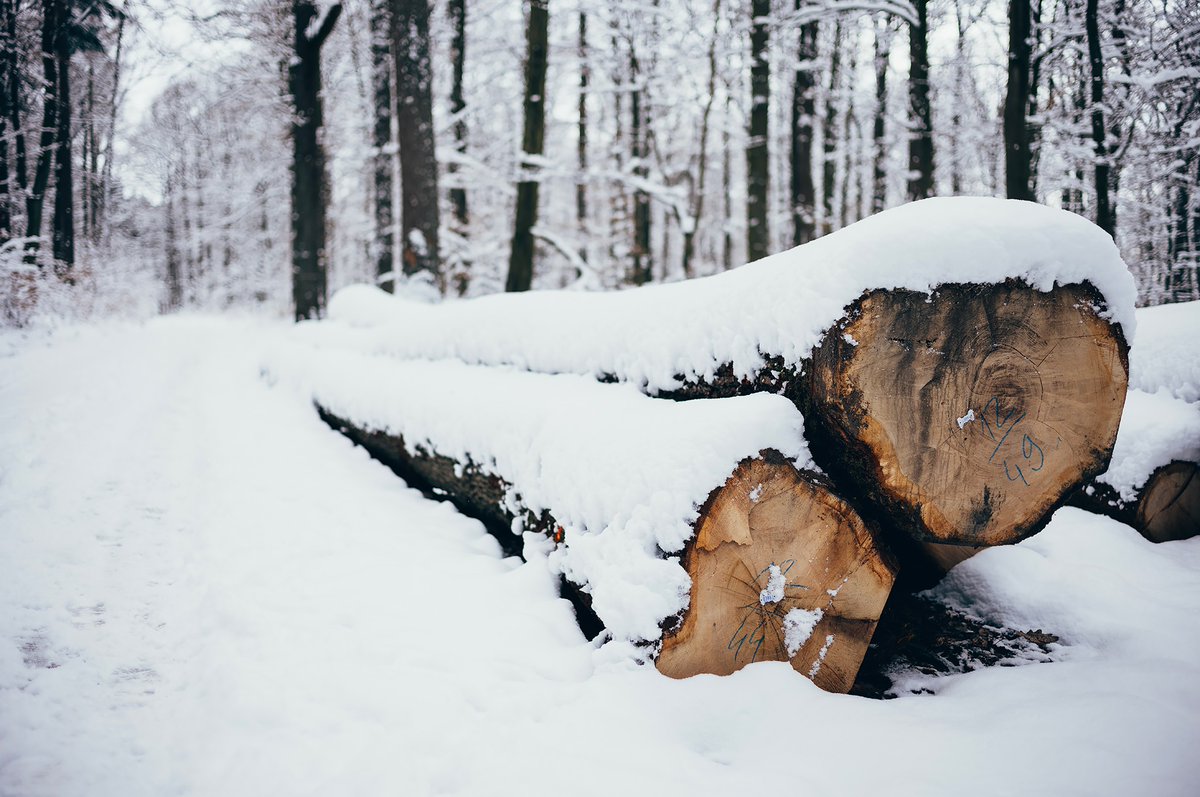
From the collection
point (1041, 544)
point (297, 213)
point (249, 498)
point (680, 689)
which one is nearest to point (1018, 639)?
point (1041, 544)

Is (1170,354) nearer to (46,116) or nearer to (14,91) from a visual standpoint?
(14,91)

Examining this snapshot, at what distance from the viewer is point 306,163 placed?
10773 mm

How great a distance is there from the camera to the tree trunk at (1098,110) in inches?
281

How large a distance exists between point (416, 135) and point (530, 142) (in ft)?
5.43

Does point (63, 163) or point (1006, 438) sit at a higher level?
point (63, 163)

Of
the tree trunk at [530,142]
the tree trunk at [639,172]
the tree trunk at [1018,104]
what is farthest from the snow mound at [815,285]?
the tree trunk at [639,172]

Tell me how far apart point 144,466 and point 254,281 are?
24.2 m

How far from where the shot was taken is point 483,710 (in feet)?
5.89

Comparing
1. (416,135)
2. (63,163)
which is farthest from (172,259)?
(416,135)

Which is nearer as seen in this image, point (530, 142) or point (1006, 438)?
point (1006, 438)

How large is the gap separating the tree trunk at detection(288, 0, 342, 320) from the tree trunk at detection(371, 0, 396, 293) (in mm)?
990

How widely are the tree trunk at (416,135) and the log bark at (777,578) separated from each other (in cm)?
739

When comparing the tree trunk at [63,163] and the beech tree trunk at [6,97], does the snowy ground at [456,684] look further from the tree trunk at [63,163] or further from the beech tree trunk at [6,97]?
the tree trunk at [63,163]

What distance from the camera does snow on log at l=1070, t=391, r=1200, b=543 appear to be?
2.78m
